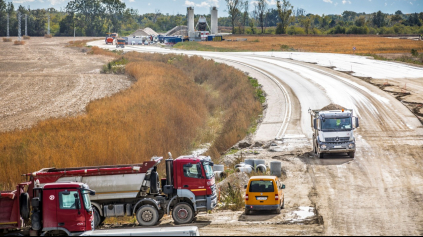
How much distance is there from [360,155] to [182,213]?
1577cm

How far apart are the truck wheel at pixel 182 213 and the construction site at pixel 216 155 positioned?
0.04 m

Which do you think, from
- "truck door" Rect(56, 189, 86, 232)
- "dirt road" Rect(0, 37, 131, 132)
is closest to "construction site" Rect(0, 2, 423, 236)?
"truck door" Rect(56, 189, 86, 232)

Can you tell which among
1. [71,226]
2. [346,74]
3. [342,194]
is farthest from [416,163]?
[346,74]

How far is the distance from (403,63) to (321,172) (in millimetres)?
51462

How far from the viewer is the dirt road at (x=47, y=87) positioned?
42.1 m

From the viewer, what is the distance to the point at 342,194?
76.5ft

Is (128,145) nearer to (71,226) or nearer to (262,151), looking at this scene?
(262,151)

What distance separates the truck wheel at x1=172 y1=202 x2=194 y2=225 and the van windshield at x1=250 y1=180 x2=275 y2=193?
2.71 meters

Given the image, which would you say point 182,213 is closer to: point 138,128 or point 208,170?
point 208,170

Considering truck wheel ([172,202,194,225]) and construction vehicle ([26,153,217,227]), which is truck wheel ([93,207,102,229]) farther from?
truck wheel ([172,202,194,225])

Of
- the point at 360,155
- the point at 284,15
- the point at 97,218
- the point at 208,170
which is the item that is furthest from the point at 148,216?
the point at 284,15

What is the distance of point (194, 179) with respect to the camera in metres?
20.3

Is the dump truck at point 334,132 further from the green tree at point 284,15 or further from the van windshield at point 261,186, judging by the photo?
the green tree at point 284,15

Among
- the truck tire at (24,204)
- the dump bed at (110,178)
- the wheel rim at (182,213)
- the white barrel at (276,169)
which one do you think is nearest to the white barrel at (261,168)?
the white barrel at (276,169)
